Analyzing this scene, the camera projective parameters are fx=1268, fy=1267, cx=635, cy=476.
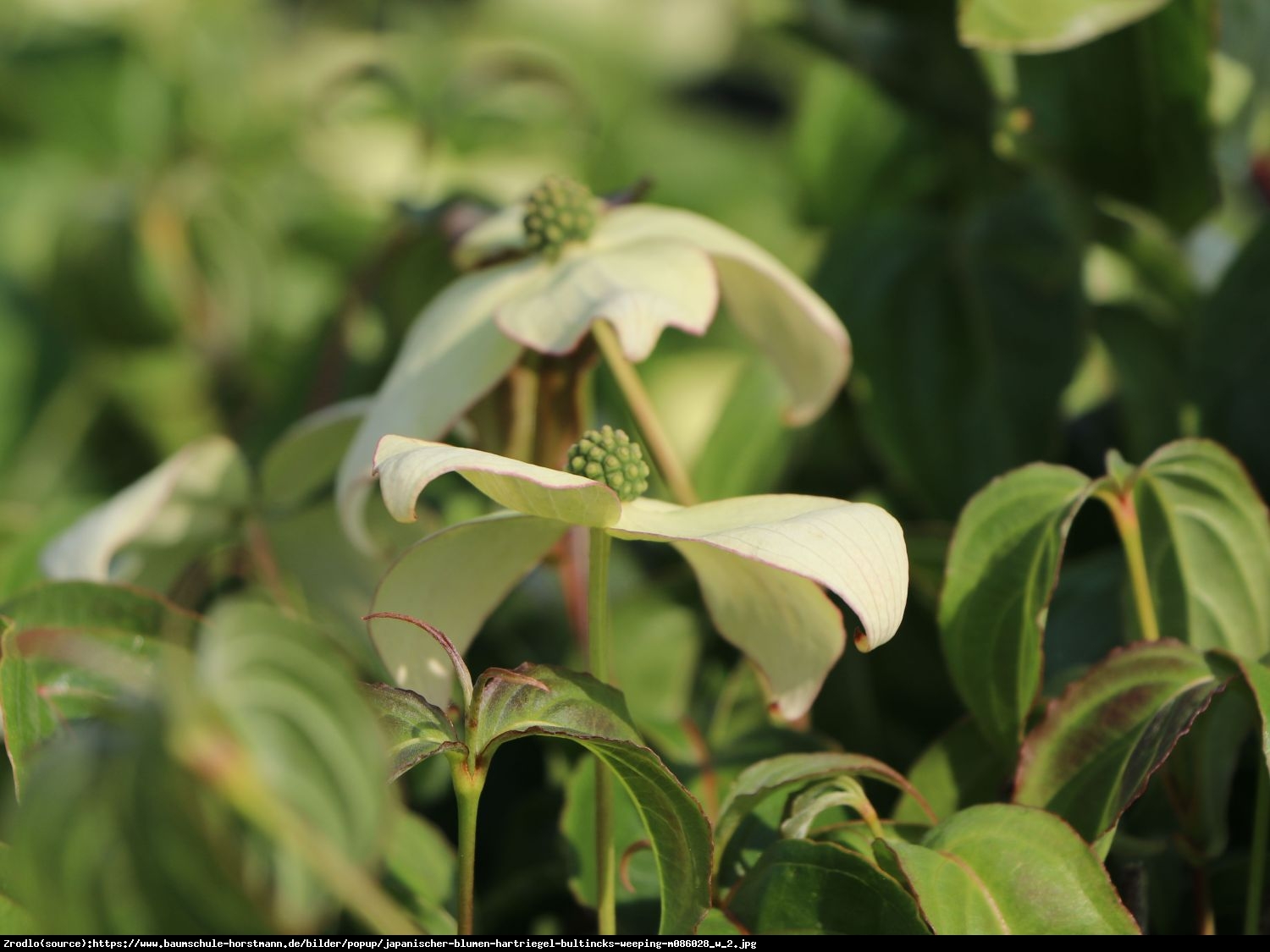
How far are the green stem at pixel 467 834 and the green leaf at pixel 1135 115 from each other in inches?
10.4

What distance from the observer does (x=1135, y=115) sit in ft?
1.20

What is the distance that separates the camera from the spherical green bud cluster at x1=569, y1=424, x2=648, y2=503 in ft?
0.81

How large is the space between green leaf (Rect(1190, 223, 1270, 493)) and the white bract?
0.16 m

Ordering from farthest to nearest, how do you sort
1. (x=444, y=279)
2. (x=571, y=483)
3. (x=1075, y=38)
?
(x=444, y=279)
(x=1075, y=38)
(x=571, y=483)

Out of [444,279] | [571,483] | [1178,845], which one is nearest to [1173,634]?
[1178,845]

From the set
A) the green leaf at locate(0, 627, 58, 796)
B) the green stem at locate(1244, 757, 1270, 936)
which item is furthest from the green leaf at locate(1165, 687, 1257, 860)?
the green leaf at locate(0, 627, 58, 796)

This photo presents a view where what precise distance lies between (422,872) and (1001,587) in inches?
5.3

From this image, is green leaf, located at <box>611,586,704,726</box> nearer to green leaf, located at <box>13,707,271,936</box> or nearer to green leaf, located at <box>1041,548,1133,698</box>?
green leaf, located at <box>1041,548,1133,698</box>

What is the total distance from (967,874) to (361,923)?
110 millimetres

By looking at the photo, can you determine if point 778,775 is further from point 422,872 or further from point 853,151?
point 853,151

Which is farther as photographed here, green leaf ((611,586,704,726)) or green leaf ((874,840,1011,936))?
green leaf ((611,586,704,726))

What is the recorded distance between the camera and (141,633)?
10.2 inches

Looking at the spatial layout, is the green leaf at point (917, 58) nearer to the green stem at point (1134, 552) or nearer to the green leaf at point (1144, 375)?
the green leaf at point (1144, 375)

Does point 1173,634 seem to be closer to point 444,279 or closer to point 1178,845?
point 1178,845
